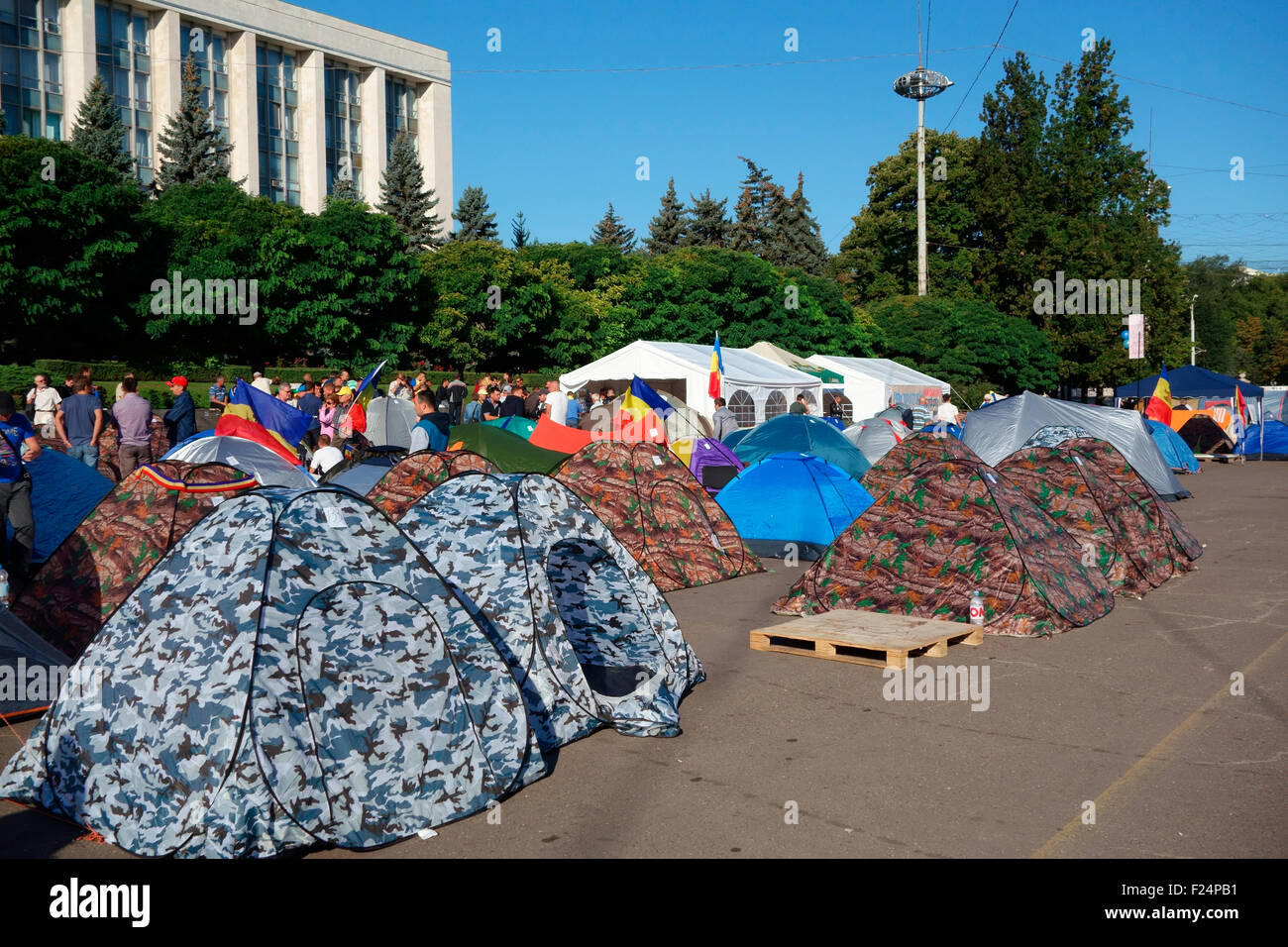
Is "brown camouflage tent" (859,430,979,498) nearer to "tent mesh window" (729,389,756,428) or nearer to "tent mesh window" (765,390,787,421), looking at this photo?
"tent mesh window" (729,389,756,428)

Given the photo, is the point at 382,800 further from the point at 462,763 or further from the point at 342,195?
the point at 342,195

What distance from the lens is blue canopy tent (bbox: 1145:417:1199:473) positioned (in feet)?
83.4

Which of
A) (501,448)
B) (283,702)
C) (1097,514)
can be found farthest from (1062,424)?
(283,702)

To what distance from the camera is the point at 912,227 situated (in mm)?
61531

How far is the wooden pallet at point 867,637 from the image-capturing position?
803 centimetres

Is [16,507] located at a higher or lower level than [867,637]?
higher

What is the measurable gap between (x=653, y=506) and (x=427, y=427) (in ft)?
8.63

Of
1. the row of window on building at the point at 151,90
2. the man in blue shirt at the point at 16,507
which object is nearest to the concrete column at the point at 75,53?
the row of window on building at the point at 151,90

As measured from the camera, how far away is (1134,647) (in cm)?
867

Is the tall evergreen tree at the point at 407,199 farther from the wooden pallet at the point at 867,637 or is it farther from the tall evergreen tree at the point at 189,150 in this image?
the wooden pallet at the point at 867,637

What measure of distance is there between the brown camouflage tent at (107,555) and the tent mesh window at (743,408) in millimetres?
20551

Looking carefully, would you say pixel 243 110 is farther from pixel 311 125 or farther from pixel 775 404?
pixel 775 404
